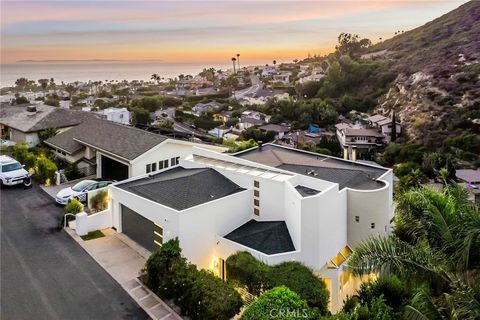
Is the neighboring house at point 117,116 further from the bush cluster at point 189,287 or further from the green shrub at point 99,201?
the bush cluster at point 189,287

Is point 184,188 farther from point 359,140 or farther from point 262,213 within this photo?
point 359,140

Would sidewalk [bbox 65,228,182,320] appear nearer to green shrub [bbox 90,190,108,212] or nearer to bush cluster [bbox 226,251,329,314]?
green shrub [bbox 90,190,108,212]

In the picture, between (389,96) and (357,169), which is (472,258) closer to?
(357,169)

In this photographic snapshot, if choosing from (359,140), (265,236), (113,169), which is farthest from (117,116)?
(359,140)

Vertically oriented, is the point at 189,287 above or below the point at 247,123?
below

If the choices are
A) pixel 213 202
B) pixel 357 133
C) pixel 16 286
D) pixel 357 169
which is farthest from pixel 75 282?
pixel 357 133

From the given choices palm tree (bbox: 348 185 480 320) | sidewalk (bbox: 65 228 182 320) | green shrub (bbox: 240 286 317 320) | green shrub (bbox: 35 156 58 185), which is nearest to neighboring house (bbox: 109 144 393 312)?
sidewalk (bbox: 65 228 182 320)

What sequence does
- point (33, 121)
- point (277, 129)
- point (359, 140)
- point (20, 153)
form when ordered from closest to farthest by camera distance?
point (20, 153) < point (33, 121) < point (359, 140) < point (277, 129)
